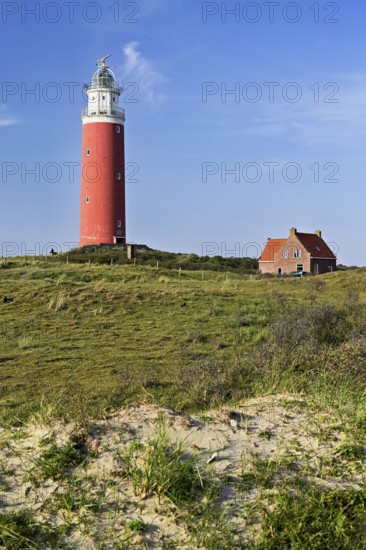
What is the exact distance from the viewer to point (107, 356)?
49.0 feet

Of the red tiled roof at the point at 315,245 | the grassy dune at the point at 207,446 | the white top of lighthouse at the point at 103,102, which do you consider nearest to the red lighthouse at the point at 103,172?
the white top of lighthouse at the point at 103,102

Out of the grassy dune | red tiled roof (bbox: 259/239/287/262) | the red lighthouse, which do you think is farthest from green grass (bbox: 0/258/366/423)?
red tiled roof (bbox: 259/239/287/262)

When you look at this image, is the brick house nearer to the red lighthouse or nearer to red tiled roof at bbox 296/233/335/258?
red tiled roof at bbox 296/233/335/258

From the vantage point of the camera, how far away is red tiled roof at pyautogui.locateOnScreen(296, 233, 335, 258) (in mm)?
55978

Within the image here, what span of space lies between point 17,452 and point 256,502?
7.22 ft

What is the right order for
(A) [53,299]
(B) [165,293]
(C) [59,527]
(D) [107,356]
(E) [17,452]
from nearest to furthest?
1. (C) [59,527]
2. (E) [17,452]
3. (D) [107,356]
4. (A) [53,299]
5. (B) [165,293]

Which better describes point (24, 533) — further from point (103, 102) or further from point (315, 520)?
point (103, 102)

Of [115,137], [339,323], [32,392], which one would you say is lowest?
[32,392]

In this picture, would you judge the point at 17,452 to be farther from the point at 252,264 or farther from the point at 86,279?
the point at 252,264

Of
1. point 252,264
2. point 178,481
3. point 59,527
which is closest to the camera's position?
point 59,527

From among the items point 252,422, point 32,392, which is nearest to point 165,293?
point 32,392

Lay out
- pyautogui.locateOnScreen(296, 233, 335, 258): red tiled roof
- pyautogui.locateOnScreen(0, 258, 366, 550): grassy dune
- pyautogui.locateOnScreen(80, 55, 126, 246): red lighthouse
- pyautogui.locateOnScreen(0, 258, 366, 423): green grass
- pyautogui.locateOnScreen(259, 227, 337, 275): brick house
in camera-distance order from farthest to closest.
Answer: pyautogui.locateOnScreen(296, 233, 335, 258): red tiled roof < pyautogui.locateOnScreen(259, 227, 337, 275): brick house < pyautogui.locateOnScreen(80, 55, 126, 246): red lighthouse < pyautogui.locateOnScreen(0, 258, 366, 423): green grass < pyautogui.locateOnScreen(0, 258, 366, 550): grassy dune

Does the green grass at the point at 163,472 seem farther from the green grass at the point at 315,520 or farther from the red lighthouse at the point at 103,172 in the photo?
the red lighthouse at the point at 103,172

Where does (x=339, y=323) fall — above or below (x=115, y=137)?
below
